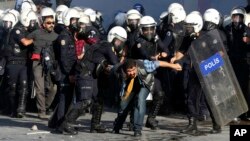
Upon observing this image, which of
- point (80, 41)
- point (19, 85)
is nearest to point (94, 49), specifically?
point (80, 41)

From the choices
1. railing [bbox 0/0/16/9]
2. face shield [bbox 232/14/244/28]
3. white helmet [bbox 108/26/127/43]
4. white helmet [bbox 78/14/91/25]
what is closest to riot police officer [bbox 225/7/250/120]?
face shield [bbox 232/14/244/28]

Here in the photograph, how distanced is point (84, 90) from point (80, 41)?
87cm

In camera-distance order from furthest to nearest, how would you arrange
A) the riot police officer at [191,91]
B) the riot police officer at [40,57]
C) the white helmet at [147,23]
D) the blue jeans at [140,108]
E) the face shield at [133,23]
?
the face shield at [133,23], the riot police officer at [40,57], the white helmet at [147,23], the riot police officer at [191,91], the blue jeans at [140,108]

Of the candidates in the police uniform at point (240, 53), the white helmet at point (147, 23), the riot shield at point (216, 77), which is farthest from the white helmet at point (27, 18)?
the riot shield at point (216, 77)

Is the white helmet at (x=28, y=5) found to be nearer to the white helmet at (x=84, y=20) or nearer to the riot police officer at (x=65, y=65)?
the white helmet at (x=84, y=20)

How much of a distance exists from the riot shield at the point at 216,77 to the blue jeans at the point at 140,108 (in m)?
0.88

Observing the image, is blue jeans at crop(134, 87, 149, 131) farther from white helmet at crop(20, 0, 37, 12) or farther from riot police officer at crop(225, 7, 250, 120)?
white helmet at crop(20, 0, 37, 12)

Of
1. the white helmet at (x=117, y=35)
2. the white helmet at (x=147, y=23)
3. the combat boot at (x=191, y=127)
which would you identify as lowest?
the combat boot at (x=191, y=127)

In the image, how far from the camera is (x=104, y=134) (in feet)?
46.2

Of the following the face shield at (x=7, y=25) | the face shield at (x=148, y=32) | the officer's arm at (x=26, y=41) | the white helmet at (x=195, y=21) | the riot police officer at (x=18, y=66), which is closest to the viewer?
the face shield at (x=148, y=32)

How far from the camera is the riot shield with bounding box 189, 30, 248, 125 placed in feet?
44.8

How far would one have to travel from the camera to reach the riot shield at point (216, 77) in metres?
13.6

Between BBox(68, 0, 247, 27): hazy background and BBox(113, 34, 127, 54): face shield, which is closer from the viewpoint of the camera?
BBox(113, 34, 127, 54): face shield

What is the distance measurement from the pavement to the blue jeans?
0.70 ft
